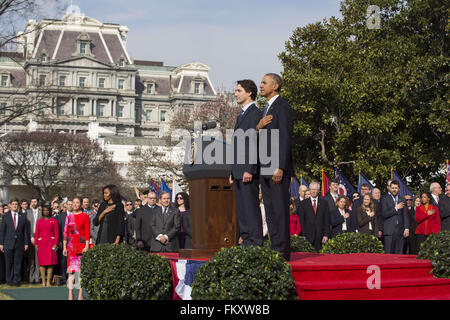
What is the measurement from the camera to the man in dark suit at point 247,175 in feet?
27.5

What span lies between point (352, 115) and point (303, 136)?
2.46 meters

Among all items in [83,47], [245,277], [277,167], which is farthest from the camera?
[83,47]

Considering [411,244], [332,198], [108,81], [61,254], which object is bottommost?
[61,254]

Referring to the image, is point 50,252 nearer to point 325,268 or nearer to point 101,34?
point 325,268

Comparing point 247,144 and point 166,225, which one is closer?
point 247,144

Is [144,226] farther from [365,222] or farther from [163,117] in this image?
[163,117]

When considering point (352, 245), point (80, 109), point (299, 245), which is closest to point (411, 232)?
point (352, 245)

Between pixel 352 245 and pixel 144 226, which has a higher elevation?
pixel 144 226

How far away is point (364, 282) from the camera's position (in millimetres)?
7891

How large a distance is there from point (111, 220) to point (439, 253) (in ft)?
17.0

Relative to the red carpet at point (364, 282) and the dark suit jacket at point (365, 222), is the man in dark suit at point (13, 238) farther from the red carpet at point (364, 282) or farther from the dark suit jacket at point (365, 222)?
the red carpet at point (364, 282)

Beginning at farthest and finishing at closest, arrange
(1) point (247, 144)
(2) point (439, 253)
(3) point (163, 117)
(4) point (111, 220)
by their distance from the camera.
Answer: (3) point (163, 117), (4) point (111, 220), (2) point (439, 253), (1) point (247, 144)

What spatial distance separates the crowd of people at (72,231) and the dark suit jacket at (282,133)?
393cm
